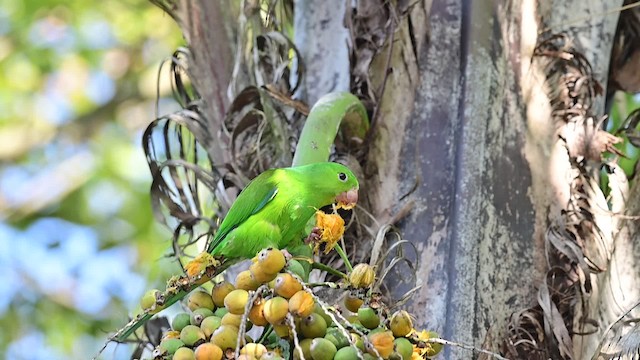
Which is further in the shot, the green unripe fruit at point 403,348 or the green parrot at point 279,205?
the green parrot at point 279,205

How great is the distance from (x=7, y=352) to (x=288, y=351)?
15.7 feet

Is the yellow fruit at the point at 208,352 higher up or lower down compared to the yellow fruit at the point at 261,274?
lower down

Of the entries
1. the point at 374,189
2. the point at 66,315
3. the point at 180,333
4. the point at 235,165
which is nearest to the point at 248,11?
the point at 235,165

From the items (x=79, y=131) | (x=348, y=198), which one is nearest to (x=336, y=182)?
(x=348, y=198)

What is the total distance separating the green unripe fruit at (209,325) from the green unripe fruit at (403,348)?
0.96 ft

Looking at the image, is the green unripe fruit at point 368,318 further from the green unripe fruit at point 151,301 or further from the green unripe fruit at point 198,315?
the green unripe fruit at point 151,301

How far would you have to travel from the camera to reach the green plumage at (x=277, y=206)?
2.17 m

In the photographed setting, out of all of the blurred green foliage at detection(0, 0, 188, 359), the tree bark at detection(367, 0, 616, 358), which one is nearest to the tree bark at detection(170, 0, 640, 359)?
the tree bark at detection(367, 0, 616, 358)

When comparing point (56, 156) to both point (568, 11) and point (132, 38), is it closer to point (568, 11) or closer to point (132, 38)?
point (132, 38)

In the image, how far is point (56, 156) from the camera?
18.7ft

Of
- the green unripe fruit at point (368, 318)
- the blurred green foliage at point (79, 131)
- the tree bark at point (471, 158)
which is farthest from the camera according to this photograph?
the blurred green foliage at point (79, 131)

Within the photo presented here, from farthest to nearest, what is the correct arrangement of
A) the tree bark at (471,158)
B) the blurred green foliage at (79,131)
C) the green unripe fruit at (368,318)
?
the blurred green foliage at (79,131) → the tree bark at (471,158) → the green unripe fruit at (368,318)

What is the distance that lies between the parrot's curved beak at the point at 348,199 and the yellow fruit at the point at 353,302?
1.99 ft

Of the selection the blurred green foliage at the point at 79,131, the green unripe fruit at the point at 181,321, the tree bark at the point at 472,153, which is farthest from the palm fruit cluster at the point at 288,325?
the blurred green foliage at the point at 79,131
